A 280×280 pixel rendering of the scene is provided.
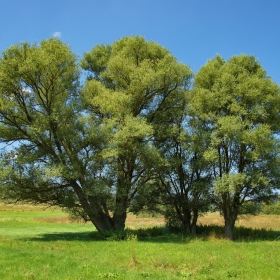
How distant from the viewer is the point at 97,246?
805 inches

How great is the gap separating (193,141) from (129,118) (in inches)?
243

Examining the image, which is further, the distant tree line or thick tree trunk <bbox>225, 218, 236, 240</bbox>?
thick tree trunk <bbox>225, 218, 236, 240</bbox>

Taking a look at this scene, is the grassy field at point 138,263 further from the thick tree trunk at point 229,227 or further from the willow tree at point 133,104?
the willow tree at point 133,104

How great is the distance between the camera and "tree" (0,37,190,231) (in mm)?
23906

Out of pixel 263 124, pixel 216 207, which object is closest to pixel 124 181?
pixel 216 207

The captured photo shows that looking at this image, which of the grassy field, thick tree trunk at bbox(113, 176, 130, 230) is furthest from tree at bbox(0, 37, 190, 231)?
the grassy field

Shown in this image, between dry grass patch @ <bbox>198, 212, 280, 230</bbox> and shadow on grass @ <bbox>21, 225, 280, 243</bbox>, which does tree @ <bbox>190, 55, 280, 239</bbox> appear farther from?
dry grass patch @ <bbox>198, 212, 280, 230</bbox>

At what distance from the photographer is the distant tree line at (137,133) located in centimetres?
2444

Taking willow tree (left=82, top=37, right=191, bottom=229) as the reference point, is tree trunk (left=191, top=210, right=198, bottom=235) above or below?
below

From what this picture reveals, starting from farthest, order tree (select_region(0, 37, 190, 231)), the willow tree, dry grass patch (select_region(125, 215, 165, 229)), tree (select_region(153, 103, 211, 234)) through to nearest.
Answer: dry grass patch (select_region(125, 215, 165, 229))
tree (select_region(153, 103, 211, 234))
the willow tree
tree (select_region(0, 37, 190, 231))

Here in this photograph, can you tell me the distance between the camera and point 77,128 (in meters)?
26.2

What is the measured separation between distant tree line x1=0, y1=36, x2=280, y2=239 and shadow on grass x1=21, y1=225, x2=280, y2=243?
1343 millimetres

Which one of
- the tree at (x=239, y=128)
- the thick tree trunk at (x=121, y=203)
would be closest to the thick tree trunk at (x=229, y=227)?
the tree at (x=239, y=128)

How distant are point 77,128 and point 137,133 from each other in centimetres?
556
